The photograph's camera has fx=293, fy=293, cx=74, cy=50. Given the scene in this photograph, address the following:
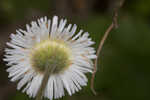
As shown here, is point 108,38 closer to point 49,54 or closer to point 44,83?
point 49,54

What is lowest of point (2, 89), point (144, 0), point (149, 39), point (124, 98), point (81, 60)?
point (124, 98)

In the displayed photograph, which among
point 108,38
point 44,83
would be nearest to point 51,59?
point 44,83

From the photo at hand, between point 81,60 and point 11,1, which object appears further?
point 11,1

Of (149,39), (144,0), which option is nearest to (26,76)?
(149,39)

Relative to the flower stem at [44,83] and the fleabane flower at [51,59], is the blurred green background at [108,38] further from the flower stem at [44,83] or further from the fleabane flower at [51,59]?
the flower stem at [44,83]

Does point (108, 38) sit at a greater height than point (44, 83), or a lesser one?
greater

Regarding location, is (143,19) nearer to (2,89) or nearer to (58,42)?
(2,89)

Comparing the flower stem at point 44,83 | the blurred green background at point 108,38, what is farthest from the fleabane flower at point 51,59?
the blurred green background at point 108,38

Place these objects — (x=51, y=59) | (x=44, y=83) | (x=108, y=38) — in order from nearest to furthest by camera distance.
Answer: (x=44, y=83), (x=51, y=59), (x=108, y=38)
